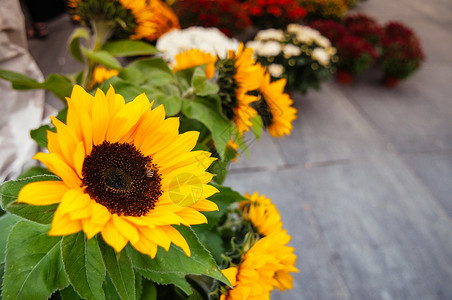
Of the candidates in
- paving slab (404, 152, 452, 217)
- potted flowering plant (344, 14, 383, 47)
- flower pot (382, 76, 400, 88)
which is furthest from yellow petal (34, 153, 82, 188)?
potted flowering plant (344, 14, 383, 47)

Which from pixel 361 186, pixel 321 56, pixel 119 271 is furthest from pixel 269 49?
pixel 119 271

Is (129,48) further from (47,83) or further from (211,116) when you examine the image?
(211,116)

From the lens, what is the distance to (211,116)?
712mm

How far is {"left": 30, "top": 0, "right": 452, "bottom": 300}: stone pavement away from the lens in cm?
215

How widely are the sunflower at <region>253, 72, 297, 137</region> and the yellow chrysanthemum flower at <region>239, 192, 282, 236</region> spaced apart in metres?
0.17

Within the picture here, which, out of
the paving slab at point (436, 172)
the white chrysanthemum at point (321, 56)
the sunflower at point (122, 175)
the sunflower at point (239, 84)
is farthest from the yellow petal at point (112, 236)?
the white chrysanthemum at point (321, 56)

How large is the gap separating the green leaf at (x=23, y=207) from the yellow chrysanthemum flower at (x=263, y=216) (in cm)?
42

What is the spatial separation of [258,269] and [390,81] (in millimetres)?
4020

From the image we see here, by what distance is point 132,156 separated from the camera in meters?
0.58

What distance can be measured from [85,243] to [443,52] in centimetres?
583

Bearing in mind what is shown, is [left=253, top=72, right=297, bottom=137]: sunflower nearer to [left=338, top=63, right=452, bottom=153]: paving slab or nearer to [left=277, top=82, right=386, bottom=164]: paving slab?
[left=277, top=82, right=386, bottom=164]: paving slab

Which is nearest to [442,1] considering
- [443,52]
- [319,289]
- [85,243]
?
[443,52]

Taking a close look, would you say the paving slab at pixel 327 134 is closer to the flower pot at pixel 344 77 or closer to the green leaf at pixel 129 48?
the flower pot at pixel 344 77

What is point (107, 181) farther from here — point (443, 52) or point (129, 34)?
point (443, 52)
